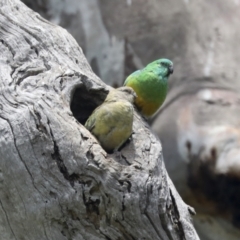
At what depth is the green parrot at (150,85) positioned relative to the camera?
204cm

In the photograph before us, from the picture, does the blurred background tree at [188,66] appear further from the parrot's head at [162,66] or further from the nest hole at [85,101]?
the nest hole at [85,101]

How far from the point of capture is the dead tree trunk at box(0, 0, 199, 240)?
163 cm

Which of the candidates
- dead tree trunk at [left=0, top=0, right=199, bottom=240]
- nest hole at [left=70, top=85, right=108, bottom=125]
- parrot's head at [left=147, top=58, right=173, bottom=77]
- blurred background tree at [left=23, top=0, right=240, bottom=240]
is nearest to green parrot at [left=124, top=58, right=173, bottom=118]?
parrot's head at [left=147, top=58, right=173, bottom=77]

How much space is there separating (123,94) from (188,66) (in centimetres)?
223

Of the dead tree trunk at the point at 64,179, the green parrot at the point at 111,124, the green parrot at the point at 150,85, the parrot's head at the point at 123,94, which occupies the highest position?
the green parrot at the point at 150,85

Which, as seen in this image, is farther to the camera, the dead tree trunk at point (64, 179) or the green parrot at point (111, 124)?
the green parrot at point (111, 124)

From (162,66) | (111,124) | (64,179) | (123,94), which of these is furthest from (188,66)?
(64,179)

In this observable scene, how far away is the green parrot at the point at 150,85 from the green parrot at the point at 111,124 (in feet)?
0.87

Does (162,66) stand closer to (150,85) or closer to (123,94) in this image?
(150,85)

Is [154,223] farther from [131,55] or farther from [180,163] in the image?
[131,55]

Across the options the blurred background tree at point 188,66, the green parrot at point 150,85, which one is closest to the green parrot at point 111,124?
the green parrot at point 150,85

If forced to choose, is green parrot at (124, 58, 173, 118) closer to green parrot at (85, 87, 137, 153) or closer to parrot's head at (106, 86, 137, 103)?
parrot's head at (106, 86, 137, 103)

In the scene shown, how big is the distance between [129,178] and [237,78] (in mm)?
2545

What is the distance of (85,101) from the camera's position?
193 cm
